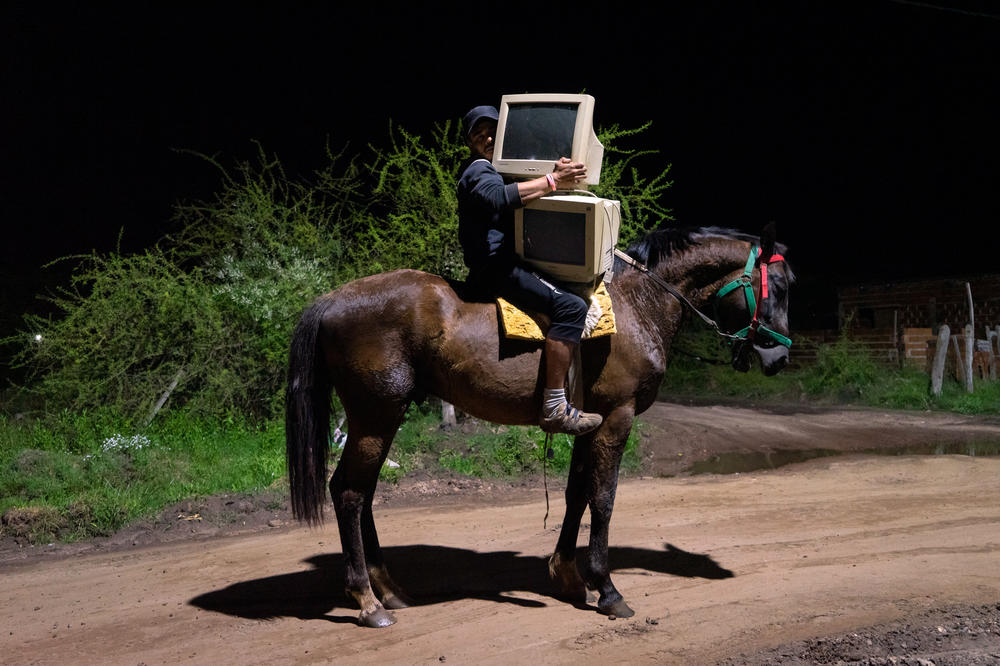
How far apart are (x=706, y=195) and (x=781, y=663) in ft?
63.0

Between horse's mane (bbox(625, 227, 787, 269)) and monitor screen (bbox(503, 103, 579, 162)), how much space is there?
1.13 m

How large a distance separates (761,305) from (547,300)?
59.4 inches

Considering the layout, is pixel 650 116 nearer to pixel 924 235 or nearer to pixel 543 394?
pixel 924 235

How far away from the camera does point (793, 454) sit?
10617mm

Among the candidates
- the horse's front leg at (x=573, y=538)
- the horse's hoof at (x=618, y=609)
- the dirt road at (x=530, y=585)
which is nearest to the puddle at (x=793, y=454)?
the dirt road at (x=530, y=585)

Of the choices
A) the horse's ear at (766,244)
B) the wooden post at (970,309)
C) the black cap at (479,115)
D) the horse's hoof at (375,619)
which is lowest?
the horse's hoof at (375,619)

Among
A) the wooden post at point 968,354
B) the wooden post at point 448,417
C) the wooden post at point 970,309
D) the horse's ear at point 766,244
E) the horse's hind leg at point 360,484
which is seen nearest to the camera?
the horse's hind leg at point 360,484

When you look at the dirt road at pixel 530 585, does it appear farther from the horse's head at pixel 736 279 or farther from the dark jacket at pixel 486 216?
the dark jacket at pixel 486 216

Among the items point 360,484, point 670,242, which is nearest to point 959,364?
point 670,242

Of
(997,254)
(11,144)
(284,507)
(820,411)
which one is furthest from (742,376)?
(11,144)

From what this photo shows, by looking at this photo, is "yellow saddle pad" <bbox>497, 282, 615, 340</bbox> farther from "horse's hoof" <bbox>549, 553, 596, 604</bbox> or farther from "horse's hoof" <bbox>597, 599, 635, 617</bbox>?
"horse's hoof" <bbox>597, 599, 635, 617</bbox>

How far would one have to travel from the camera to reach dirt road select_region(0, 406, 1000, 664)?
162 inches

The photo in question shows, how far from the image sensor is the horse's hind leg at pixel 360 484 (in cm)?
456

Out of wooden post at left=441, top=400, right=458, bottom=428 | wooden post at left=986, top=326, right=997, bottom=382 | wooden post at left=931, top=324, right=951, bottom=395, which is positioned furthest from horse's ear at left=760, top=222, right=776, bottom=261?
wooden post at left=986, top=326, right=997, bottom=382
